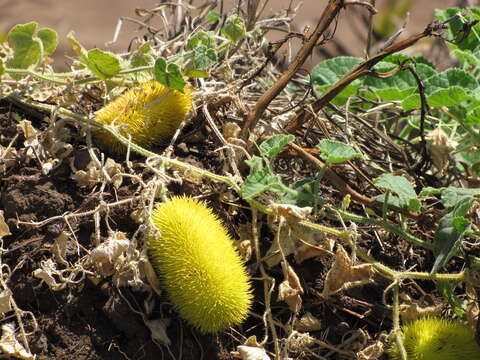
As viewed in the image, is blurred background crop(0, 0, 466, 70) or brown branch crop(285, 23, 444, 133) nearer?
brown branch crop(285, 23, 444, 133)

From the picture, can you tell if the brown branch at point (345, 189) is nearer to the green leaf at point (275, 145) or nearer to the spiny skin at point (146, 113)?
the green leaf at point (275, 145)

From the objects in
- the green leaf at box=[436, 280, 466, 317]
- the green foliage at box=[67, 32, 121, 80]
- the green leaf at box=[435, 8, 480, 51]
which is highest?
the green leaf at box=[435, 8, 480, 51]

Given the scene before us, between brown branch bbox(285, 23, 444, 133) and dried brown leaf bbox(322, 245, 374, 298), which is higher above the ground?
brown branch bbox(285, 23, 444, 133)

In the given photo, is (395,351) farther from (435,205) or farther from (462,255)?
(435,205)

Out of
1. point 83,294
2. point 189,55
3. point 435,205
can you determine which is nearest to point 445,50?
point 435,205

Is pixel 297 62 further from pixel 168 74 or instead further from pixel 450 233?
pixel 450 233

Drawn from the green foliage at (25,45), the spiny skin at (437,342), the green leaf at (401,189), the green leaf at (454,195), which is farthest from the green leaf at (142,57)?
the spiny skin at (437,342)

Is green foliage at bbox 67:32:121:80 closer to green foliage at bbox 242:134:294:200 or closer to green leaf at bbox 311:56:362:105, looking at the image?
green foliage at bbox 242:134:294:200

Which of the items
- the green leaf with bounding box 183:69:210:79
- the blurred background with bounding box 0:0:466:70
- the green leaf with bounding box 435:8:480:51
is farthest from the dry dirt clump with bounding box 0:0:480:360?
the blurred background with bounding box 0:0:466:70
